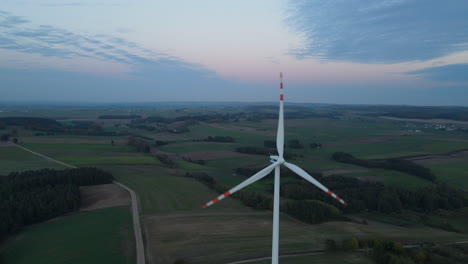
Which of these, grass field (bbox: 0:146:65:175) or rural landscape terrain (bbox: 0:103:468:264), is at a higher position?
grass field (bbox: 0:146:65:175)

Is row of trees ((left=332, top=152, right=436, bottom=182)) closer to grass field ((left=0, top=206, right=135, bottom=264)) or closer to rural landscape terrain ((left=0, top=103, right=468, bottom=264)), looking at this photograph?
rural landscape terrain ((left=0, top=103, right=468, bottom=264))

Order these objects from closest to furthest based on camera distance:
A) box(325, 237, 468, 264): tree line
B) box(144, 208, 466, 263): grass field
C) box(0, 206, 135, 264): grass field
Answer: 1. box(325, 237, 468, 264): tree line
2. box(0, 206, 135, 264): grass field
3. box(144, 208, 466, 263): grass field

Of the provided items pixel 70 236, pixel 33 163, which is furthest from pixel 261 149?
pixel 70 236

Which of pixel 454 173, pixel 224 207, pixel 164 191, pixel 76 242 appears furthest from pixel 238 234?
pixel 454 173

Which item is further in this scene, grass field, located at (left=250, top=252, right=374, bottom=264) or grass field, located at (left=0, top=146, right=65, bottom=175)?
grass field, located at (left=0, top=146, right=65, bottom=175)

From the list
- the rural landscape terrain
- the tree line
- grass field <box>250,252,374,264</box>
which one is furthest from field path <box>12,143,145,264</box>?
the tree line

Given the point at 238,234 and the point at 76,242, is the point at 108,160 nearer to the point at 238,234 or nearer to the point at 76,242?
the point at 76,242

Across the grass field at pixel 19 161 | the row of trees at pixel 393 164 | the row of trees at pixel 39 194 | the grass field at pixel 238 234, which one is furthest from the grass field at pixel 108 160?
the row of trees at pixel 393 164
